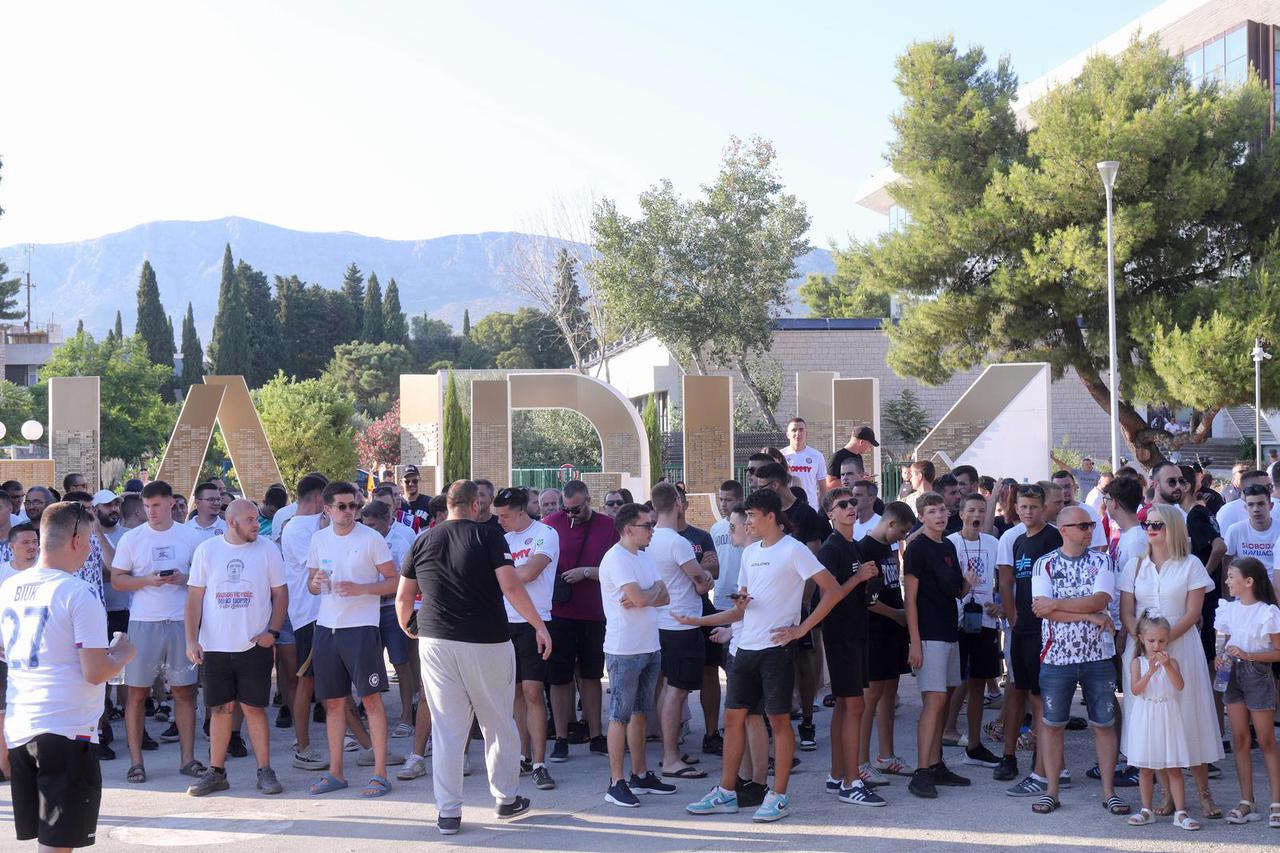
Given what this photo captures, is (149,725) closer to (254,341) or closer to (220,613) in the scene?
(220,613)

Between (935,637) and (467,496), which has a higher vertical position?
(467,496)

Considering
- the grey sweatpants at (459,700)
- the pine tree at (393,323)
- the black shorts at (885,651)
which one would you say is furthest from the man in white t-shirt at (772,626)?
the pine tree at (393,323)

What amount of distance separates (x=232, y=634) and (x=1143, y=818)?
5.47m

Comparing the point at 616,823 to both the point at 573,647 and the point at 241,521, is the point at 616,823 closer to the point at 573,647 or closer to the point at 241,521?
the point at 573,647

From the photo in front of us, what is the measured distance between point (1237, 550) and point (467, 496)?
17.2ft

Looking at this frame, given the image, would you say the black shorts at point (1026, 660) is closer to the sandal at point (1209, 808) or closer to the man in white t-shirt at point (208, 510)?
the sandal at point (1209, 808)

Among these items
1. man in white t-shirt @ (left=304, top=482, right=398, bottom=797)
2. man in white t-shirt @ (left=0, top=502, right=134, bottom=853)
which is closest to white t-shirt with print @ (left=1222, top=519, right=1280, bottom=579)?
man in white t-shirt @ (left=304, top=482, right=398, bottom=797)

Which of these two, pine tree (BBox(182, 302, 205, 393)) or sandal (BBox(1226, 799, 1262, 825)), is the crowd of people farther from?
pine tree (BBox(182, 302, 205, 393))

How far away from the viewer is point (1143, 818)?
6684mm

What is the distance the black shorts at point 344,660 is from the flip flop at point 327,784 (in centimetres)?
53

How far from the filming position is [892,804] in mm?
7277

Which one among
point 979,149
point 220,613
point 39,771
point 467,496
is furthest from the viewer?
point 979,149

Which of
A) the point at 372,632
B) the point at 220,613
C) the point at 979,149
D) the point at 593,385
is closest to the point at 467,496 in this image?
the point at 372,632

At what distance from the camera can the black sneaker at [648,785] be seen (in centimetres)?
759
